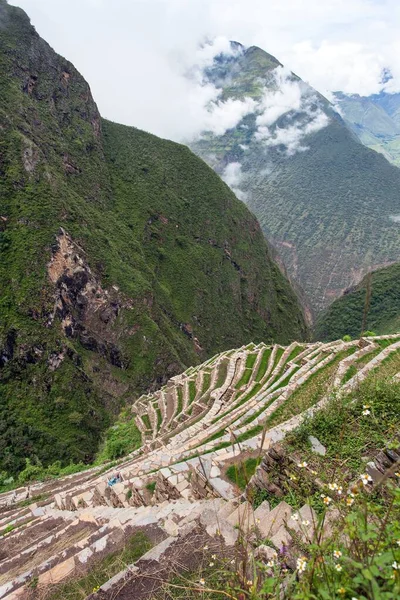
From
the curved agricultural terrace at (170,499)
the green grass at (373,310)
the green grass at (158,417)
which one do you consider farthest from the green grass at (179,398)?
the green grass at (373,310)

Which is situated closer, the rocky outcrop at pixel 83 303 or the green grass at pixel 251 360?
the green grass at pixel 251 360

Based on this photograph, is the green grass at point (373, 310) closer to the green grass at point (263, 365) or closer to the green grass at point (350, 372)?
the green grass at point (263, 365)

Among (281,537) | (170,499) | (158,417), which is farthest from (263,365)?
(281,537)

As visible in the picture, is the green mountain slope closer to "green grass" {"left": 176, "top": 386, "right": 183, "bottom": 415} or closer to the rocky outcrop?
the rocky outcrop

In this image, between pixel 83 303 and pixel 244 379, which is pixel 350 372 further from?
pixel 83 303

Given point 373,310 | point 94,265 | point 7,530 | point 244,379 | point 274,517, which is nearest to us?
point 274,517

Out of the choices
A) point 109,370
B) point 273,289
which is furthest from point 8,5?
point 273,289
